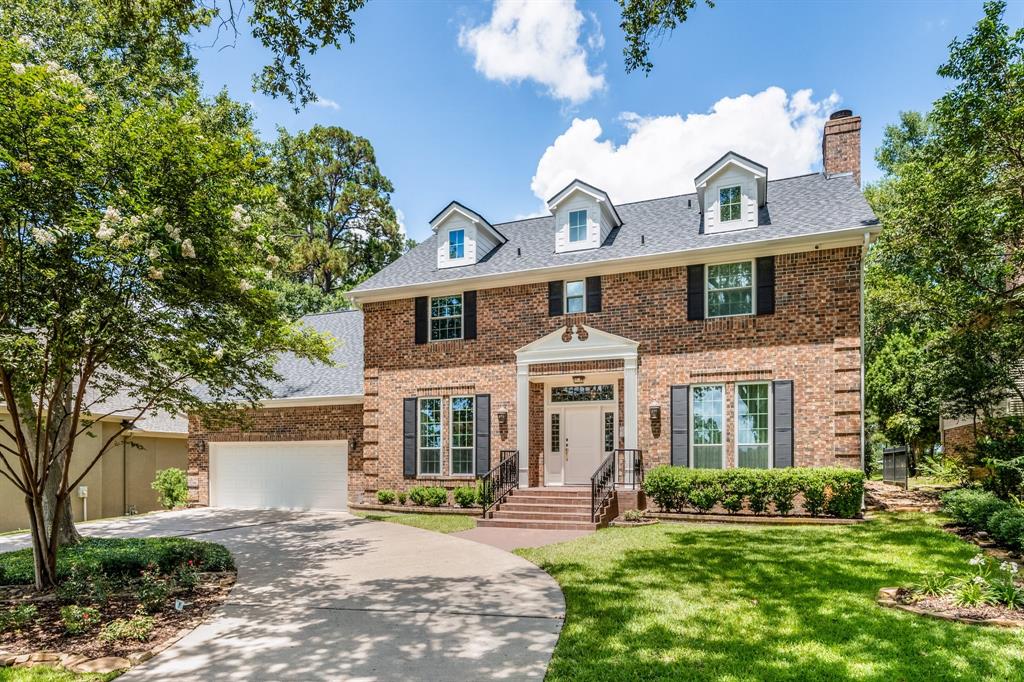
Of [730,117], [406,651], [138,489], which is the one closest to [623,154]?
[730,117]

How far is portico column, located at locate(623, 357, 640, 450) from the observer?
13.5 meters

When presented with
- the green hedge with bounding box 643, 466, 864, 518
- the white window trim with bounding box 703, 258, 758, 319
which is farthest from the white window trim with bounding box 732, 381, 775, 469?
the white window trim with bounding box 703, 258, 758, 319

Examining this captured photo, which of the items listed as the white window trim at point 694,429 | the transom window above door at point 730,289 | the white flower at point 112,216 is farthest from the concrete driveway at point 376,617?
the transom window above door at point 730,289

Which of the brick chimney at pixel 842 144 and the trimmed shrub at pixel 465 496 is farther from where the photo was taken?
the brick chimney at pixel 842 144

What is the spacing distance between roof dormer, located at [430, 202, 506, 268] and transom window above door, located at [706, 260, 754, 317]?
19.6 feet

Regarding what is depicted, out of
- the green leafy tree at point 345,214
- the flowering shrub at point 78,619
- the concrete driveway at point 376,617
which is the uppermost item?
the green leafy tree at point 345,214

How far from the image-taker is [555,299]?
14.6 m

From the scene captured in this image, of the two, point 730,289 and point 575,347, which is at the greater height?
point 730,289

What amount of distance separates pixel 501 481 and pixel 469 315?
4277 millimetres

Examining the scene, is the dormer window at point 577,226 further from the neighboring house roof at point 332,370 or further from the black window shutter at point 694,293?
the neighboring house roof at point 332,370

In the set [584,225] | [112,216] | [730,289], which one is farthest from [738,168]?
[112,216]

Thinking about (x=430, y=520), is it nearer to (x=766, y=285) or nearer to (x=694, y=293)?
(x=694, y=293)

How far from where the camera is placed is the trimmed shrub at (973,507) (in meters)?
9.16

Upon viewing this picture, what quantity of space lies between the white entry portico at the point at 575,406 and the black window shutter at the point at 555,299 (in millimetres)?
484
